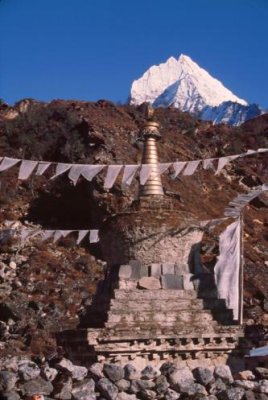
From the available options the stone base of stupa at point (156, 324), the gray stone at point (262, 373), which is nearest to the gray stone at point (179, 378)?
the gray stone at point (262, 373)

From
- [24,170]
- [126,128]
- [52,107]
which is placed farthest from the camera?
[52,107]

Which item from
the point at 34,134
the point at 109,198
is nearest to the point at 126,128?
the point at 34,134

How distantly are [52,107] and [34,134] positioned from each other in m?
4.92

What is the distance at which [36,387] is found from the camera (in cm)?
768

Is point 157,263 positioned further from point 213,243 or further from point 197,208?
point 197,208

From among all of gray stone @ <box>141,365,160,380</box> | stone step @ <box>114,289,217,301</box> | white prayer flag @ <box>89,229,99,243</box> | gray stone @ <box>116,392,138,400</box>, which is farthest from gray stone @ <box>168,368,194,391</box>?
white prayer flag @ <box>89,229,99,243</box>

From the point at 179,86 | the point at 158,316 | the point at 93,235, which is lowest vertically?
the point at 158,316

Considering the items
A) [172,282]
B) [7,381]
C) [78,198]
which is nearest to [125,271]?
[172,282]

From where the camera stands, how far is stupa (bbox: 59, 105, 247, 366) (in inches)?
498

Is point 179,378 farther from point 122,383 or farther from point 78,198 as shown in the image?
point 78,198

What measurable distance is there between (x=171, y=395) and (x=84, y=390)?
0.90 meters

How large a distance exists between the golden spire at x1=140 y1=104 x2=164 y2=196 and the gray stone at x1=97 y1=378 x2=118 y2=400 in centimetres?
705

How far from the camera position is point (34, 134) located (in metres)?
44.3

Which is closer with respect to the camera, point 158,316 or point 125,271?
point 158,316
